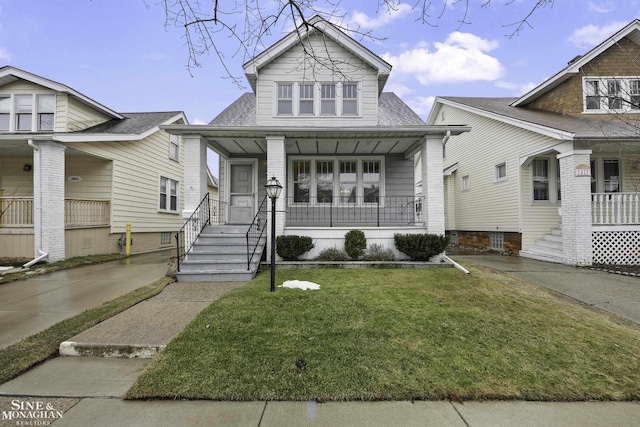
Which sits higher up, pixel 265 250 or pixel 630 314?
pixel 265 250

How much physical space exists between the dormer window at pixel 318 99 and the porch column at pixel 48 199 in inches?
281

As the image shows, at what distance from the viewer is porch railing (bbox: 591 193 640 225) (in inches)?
338

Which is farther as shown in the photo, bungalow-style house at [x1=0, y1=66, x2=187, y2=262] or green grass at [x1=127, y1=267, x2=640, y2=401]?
bungalow-style house at [x1=0, y1=66, x2=187, y2=262]

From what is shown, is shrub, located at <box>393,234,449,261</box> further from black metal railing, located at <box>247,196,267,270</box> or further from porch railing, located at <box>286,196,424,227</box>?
black metal railing, located at <box>247,196,267,270</box>

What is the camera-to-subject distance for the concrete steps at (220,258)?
258 inches

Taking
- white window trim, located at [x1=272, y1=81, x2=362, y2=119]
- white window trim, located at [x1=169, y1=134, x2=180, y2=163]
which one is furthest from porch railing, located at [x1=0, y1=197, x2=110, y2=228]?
white window trim, located at [x1=272, y1=81, x2=362, y2=119]

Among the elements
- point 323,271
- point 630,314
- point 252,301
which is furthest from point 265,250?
point 630,314

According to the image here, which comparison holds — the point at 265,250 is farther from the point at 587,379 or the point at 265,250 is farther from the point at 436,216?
the point at 587,379

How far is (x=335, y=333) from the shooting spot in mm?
3592

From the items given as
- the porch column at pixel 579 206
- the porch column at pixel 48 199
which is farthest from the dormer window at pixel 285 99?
the porch column at pixel 579 206

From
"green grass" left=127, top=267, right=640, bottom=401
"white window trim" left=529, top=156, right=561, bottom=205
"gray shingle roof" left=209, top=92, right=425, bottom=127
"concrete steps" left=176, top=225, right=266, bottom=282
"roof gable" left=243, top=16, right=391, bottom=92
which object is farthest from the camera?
"white window trim" left=529, top=156, right=561, bottom=205

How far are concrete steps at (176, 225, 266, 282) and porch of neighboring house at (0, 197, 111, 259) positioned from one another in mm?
5328

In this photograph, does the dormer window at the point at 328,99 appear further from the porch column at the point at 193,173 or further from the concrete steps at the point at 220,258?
the concrete steps at the point at 220,258

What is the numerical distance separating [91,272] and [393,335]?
8.35m
